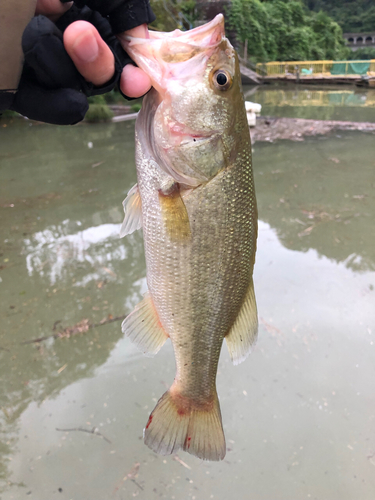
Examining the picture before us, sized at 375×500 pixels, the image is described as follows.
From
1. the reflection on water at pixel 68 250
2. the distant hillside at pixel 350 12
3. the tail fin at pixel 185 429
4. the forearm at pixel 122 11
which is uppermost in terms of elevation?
the distant hillside at pixel 350 12

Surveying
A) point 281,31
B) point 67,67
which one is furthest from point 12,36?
point 281,31

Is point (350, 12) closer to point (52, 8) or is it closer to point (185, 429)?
point (52, 8)

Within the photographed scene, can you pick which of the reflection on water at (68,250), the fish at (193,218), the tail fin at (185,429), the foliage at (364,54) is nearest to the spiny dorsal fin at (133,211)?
the fish at (193,218)

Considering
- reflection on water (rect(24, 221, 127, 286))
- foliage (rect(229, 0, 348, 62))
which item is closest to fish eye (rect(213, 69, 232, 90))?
reflection on water (rect(24, 221, 127, 286))

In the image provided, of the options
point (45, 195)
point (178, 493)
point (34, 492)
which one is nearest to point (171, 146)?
point (178, 493)

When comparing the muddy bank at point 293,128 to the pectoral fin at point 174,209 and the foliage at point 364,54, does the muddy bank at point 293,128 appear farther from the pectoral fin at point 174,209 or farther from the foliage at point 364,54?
the foliage at point 364,54

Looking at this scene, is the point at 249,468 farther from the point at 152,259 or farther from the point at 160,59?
the point at 160,59
